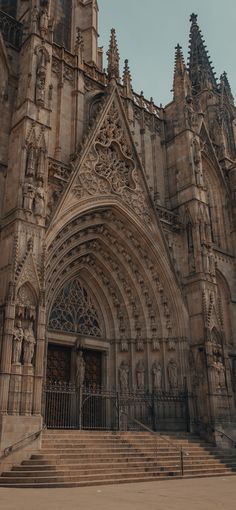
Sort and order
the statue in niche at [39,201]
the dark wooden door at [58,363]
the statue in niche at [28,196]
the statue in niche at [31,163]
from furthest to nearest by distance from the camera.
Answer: the dark wooden door at [58,363] → the statue in niche at [31,163] → the statue in niche at [39,201] → the statue in niche at [28,196]

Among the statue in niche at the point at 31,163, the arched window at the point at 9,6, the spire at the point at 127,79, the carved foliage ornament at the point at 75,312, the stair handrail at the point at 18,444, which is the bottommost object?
the stair handrail at the point at 18,444

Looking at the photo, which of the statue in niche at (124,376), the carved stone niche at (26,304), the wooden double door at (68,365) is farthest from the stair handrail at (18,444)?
the statue in niche at (124,376)

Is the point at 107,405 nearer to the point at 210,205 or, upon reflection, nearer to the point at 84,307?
the point at 84,307

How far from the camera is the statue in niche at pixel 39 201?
44.7 ft

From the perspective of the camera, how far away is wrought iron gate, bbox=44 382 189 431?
578 inches

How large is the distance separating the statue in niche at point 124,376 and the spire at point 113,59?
11933 millimetres

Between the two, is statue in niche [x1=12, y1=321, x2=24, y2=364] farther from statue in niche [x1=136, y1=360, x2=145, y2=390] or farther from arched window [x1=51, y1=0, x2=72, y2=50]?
arched window [x1=51, y1=0, x2=72, y2=50]

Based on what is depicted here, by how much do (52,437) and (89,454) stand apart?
44.9 inches

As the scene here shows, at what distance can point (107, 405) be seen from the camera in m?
15.9

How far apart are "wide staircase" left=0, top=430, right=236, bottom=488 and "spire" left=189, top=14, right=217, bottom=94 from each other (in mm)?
22631

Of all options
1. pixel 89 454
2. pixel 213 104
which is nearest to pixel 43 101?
pixel 89 454

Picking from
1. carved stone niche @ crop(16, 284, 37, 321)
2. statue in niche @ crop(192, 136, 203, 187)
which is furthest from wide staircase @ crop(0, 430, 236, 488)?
statue in niche @ crop(192, 136, 203, 187)

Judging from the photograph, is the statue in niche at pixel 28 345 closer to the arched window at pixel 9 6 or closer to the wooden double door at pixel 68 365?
the wooden double door at pixel 68 365

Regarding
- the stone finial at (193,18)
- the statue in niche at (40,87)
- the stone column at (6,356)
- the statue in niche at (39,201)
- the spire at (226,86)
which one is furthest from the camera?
the stone finial at (193,18)
